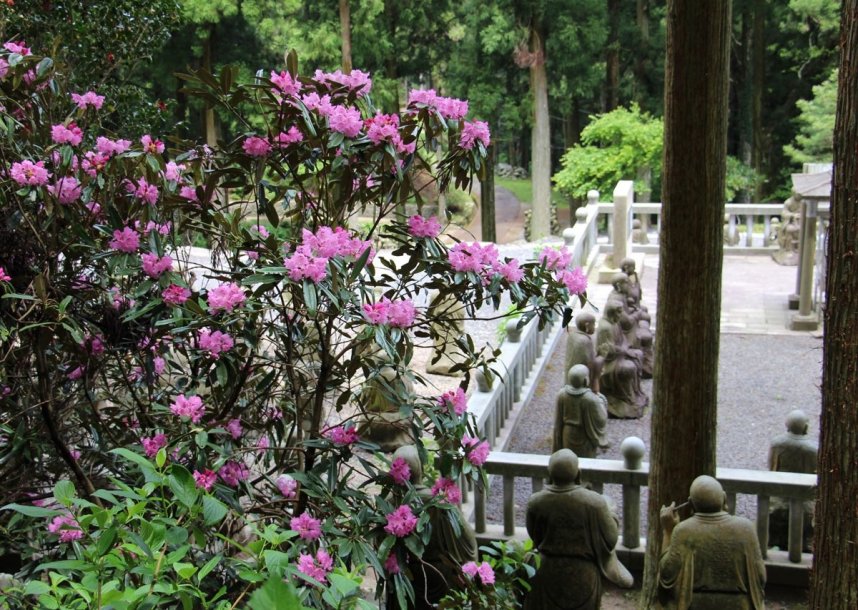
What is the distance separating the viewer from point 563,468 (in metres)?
4.95

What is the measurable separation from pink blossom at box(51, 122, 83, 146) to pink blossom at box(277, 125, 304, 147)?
0.79 m

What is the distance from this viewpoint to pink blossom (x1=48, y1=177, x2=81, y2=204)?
3.64 m

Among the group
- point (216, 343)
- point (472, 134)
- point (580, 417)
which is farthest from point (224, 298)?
point (580, 417)

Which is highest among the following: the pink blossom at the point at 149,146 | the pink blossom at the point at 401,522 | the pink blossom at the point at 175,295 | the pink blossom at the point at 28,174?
the pink blossom at the point at 149,146

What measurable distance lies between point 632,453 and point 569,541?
1.39 metres

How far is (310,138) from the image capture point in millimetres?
3678

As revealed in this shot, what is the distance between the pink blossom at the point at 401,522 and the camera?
3.49 metres

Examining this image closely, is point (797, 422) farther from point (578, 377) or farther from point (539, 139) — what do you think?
point (539, 139)

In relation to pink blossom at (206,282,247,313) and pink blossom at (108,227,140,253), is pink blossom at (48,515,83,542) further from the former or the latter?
pink blossom at (108,227,140,253)

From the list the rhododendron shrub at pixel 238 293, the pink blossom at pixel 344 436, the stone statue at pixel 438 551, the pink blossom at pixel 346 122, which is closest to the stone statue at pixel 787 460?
the stone statue at pixel 438 551

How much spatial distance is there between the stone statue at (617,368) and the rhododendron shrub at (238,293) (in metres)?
5.75

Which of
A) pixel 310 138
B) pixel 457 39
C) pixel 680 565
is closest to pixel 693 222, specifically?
pixel 680 565

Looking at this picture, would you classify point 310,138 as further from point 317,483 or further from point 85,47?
point 85,47

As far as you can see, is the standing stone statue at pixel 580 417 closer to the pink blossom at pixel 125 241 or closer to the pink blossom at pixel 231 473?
the pink blossom at pixel 231 473
